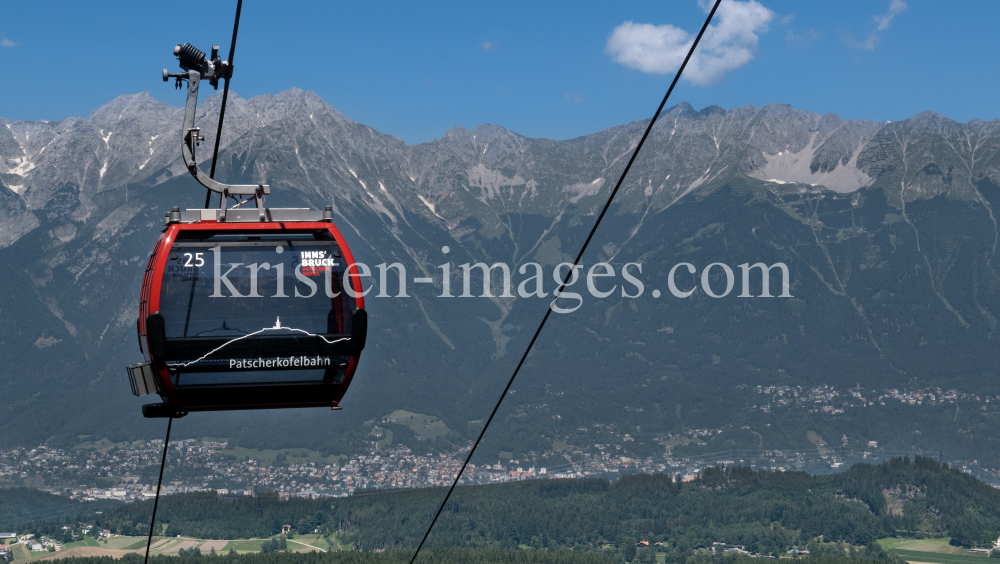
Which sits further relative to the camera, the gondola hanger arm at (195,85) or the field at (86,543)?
the field at (86,543)

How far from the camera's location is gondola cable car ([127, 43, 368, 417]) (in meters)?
14.3

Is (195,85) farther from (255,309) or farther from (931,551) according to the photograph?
(931,551)

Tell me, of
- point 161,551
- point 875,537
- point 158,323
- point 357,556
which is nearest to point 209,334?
point 158,323

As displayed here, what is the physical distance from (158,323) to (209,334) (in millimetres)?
688

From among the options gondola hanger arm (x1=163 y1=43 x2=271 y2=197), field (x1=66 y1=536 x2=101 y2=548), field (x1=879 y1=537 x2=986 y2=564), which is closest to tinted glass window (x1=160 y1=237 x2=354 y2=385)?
gondola hanger arm (x1=163 y1=43 x2=271 y2=197)

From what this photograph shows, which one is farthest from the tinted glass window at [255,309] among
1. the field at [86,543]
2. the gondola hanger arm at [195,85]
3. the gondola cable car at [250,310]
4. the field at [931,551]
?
the field at [86,543]

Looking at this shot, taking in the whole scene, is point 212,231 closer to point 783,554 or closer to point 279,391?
point 279,391

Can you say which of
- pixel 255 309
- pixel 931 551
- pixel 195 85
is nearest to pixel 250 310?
pixel 255 309

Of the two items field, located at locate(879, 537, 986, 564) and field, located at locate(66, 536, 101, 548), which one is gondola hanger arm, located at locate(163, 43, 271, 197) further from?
field, located at locate(66, 536, 101, 548)

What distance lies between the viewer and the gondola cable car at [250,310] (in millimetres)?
14273

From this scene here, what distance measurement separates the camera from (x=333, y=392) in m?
15.0

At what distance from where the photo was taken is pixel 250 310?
14594 millimetres

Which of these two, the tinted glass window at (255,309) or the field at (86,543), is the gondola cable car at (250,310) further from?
the field at (86,543)

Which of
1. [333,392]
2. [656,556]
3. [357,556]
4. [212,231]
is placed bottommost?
[656,556]
